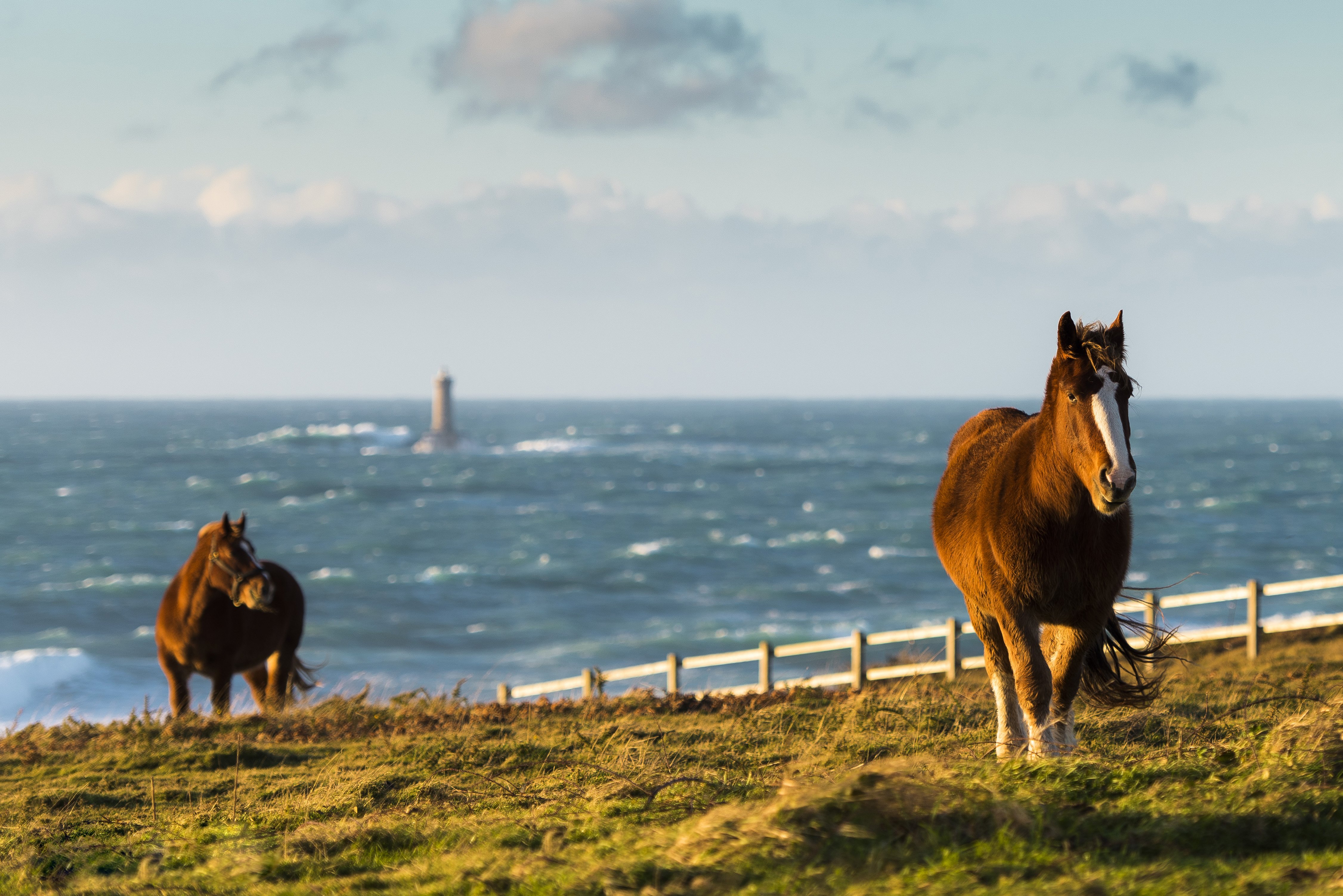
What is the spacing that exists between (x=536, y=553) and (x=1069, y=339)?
48.5 metres

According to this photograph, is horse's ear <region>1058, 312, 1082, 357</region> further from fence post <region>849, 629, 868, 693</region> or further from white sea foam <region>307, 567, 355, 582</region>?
white sea foam <region>307, 567, 355, 582</region>

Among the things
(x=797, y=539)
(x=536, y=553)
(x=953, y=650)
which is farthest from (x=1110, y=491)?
(x=797, y=539)

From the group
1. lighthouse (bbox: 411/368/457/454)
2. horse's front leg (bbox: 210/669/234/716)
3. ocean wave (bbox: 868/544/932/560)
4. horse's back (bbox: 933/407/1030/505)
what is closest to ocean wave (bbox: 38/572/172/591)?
ocean wave (bbox: 868/544/932/560)

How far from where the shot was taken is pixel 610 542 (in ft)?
184

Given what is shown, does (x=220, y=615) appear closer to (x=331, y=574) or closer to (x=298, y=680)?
(x=298, y=680)

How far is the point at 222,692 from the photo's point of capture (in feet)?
38.5

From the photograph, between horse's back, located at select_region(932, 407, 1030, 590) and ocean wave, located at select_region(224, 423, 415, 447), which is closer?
horse's back, located at select_region(932, 407, 1030, 590)

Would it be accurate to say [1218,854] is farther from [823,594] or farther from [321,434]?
[321,434]

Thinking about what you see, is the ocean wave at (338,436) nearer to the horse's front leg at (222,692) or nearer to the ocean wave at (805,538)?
the ocean wave at (805,538)

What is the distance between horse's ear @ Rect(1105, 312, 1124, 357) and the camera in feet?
17.4

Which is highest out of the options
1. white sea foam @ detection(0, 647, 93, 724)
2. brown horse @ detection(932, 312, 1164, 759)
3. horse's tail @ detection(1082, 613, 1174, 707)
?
brown horse @ detection(932, 312, 1164, 759)

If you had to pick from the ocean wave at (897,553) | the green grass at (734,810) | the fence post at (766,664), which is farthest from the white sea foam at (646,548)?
the green grass at (734,810)

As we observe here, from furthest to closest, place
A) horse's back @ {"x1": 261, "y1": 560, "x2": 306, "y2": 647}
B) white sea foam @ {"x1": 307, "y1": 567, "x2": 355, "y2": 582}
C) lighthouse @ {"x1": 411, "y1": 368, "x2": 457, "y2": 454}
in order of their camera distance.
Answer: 1. lighthouse @ {"x1": 411, "y1": 368, "x2": 457, "y2": 454}
2. white sea foam @ {"x1": 307, "y1": 567, "x2": 355, "y2": 582}
3. horse's back @ {"x1": 261, "y1": 560, "x2": 306, "y2": 647}

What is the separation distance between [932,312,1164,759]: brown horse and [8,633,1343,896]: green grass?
37 centimetres
